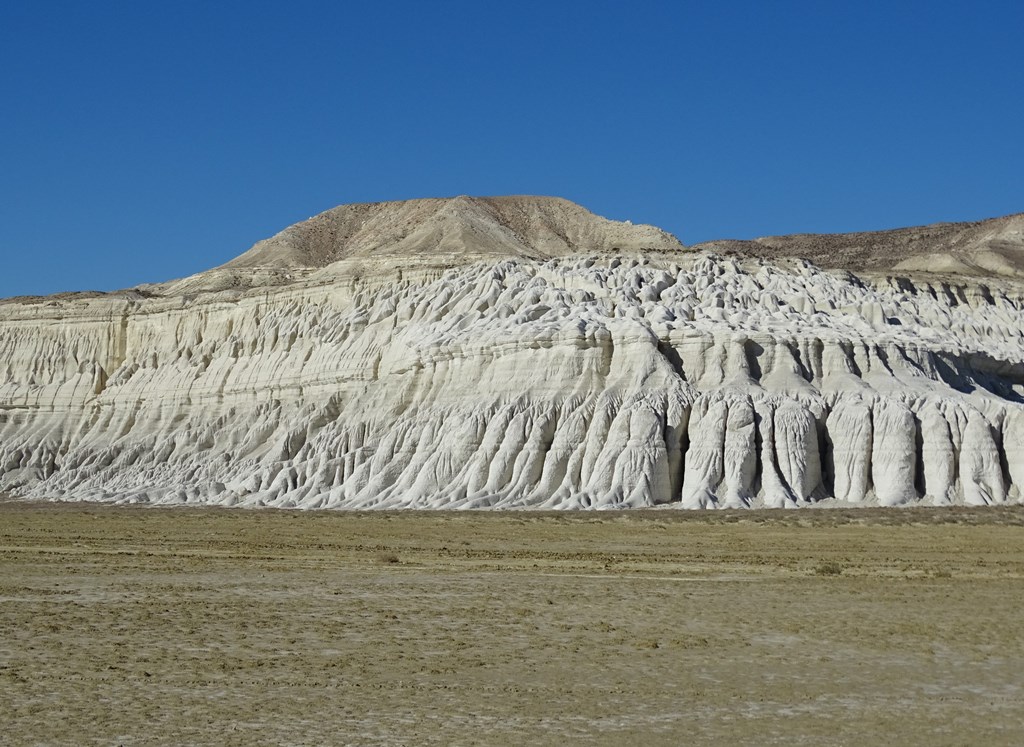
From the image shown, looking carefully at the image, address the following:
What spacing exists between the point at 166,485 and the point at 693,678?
5102 centimetres

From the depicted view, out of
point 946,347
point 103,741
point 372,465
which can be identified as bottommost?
point 103,741

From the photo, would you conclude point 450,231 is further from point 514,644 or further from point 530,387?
point 514,644

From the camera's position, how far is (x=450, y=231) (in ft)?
310

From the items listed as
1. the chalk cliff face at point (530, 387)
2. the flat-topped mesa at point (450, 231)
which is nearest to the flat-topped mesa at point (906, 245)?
the flat-topped mesa at point (450, 231)

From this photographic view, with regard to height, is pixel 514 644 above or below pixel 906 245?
below

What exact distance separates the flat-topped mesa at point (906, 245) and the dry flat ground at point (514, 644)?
10036 cm

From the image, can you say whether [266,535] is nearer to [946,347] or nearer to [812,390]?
[812,390]

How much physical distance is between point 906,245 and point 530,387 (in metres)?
101

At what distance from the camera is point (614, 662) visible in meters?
16.8

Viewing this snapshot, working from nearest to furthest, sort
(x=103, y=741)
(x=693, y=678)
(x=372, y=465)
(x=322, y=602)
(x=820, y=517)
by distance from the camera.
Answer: (x=103, y=741)
(x=693, y=678)
(x=322, y=602)
(x=820, y=517)
(x=372, y=465)

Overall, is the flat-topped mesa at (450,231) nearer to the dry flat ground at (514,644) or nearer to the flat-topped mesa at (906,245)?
the flat-topped mesa at (906,245)

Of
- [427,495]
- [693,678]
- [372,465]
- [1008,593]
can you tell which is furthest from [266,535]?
[693,678]

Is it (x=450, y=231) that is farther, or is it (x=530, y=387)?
(x=450, y=231)

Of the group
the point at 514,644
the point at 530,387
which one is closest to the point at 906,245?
the point at 530,387
